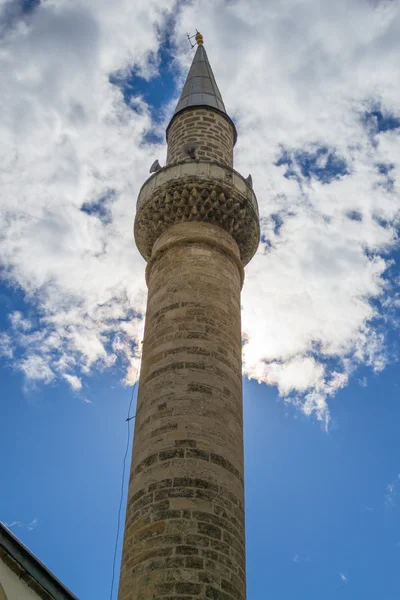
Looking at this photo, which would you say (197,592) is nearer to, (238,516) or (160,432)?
(238,516)

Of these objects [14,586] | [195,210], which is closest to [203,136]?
[195,210]

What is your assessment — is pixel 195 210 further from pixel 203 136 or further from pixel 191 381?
pixel 191 381

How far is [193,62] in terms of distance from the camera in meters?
18.5

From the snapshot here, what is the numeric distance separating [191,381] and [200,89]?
8.93 metres

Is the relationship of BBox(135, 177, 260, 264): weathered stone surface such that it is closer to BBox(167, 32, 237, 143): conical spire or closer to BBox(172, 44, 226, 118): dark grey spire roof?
BBox(167, 32, 237, 143): conical spire

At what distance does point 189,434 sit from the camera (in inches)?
354

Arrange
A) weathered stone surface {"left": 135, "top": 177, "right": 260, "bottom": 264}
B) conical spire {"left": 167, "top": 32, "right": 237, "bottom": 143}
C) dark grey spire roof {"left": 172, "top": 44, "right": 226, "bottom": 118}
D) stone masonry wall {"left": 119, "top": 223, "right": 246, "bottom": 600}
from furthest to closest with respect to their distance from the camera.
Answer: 1. dark grey spire roof {"left": 172, "top": 44, "right": 226, "bottom": 118}
2. conical spire {"left": 167, "top": 32, "right": 237, "bottom": 143}
3. weathered stone surface {"left": 135, "top": 177, "right": 260, "bottom": 264}
4. stone masonry wall {"left": 119, "top": 223, "right": 246, "bottom": 600}

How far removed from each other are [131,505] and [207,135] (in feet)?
27.8

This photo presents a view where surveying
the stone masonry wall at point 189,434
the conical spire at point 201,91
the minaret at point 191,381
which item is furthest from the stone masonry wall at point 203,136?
the stone masonry wall at point 189,434

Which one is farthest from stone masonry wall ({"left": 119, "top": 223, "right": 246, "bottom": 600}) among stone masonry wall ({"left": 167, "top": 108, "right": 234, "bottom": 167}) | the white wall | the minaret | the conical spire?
the conical spire

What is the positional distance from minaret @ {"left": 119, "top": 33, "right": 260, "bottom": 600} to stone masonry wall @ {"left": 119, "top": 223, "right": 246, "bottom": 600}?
0.01 m

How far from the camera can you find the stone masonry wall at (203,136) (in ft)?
46.4

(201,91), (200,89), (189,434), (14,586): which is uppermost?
(200,89)

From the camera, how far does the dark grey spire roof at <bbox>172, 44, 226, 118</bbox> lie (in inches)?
613
